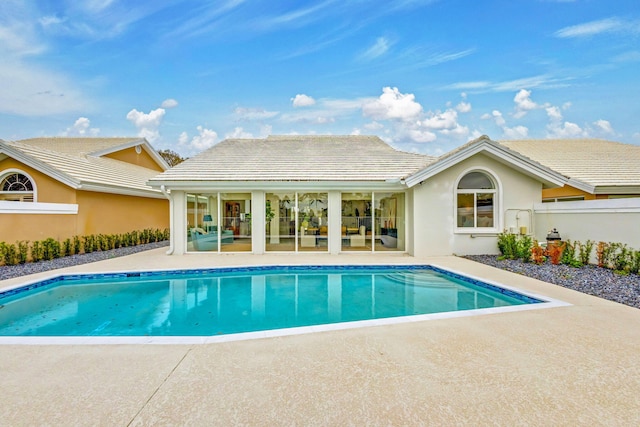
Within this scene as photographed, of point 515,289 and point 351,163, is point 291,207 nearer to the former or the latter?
point 351,163

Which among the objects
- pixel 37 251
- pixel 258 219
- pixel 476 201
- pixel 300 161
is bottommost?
pixel 37 251

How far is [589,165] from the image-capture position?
16406 millimetres

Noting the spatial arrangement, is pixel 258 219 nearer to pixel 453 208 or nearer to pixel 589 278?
pixel 453 208

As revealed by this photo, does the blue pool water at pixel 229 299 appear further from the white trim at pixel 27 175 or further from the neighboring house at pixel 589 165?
the neighboring house at pixel 589 165

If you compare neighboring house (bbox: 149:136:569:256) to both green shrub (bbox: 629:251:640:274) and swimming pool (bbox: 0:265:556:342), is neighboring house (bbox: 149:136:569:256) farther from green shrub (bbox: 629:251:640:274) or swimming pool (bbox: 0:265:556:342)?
green shrub (bbox: 629:251:640:274)

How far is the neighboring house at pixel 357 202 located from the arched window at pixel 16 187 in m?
5.61

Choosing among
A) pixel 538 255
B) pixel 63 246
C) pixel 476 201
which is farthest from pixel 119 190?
pixel 538 255

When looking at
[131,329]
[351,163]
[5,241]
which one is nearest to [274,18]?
[351,163]

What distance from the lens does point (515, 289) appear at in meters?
7.60

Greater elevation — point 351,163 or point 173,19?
point 173,19

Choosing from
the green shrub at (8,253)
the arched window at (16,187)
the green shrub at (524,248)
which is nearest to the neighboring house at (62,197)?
the arched window at (16,187)

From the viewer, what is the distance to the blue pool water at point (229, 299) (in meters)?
6.63

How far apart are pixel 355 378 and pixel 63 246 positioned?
14.2 metres

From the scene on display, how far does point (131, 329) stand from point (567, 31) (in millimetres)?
20029
